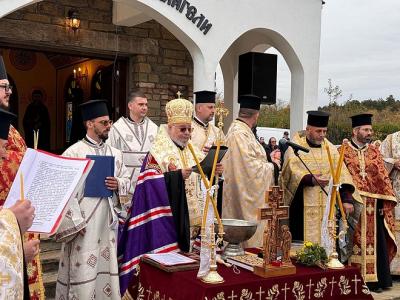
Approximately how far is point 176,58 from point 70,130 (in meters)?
3.44

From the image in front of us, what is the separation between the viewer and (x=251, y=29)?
354 inches

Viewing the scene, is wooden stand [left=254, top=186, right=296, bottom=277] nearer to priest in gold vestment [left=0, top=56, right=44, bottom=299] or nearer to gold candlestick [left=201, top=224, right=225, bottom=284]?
gold candlestick [left=201, top=224, right=225, bottom=284]

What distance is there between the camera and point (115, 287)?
15.3 ft

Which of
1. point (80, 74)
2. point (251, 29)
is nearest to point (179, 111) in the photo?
point (251, 29)

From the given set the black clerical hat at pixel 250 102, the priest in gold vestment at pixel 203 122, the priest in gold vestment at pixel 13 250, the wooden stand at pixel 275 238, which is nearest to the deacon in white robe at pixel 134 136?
the priest in gold vestment at pixel 203 122

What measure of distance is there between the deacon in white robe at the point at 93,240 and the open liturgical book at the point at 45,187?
150cm

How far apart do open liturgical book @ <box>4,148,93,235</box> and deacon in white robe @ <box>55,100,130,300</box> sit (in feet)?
4.93

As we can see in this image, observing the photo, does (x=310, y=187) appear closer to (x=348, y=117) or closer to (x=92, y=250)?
(x=92, y=250)

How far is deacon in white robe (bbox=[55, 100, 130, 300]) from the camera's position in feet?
14.9

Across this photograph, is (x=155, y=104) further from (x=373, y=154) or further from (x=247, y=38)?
(x=373, y=154)

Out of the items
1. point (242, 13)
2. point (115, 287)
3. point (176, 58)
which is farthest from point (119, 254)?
point (176, 58)

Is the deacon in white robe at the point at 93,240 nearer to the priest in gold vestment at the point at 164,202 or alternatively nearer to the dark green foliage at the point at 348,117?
the priest in gold vestment at the point at 164,202

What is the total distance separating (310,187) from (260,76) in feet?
14.6

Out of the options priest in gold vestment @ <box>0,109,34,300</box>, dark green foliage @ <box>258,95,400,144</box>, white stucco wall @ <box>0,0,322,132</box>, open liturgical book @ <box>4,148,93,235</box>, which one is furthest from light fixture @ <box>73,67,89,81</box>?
dark green foliage @ <box>258,95,400,144</box>
